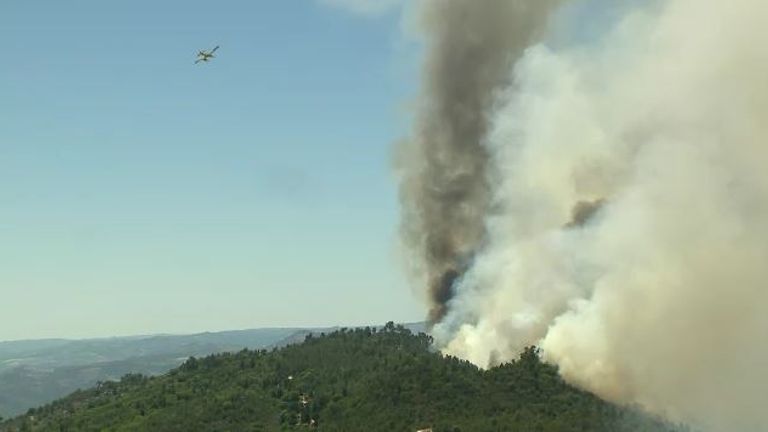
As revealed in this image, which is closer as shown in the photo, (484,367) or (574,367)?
(574,367)

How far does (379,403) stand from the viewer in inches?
5827

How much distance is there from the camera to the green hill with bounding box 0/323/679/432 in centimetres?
13525

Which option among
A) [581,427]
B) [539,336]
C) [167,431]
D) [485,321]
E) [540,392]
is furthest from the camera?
[485,321]

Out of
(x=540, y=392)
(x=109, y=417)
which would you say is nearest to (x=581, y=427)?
(x=540, y=392)

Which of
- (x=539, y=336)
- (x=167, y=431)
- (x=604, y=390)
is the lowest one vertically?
(x=167, y=431)

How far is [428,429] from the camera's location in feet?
443

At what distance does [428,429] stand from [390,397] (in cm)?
1508

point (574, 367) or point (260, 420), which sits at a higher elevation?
point (574, 367)

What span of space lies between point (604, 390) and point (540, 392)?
445 inches

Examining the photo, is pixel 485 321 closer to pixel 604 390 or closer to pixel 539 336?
pixel 539 336

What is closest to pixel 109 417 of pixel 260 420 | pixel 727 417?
pixel 260 420

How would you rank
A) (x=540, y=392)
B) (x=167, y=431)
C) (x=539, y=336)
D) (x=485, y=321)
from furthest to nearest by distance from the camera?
(x=485, y=321)
(x=539, y=336)
(x=167, y=431)
(x=540, y=392)

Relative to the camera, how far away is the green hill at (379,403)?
135 metres

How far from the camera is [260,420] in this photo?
159m
